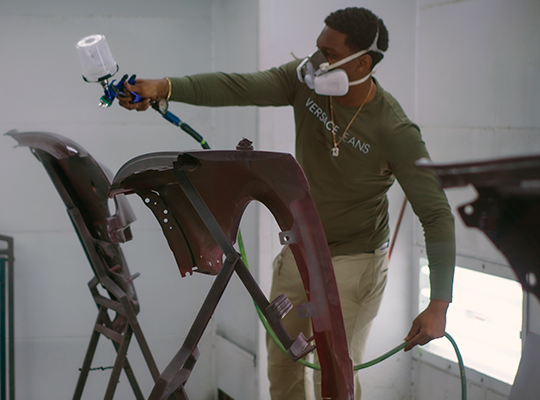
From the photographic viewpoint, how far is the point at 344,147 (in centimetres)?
195

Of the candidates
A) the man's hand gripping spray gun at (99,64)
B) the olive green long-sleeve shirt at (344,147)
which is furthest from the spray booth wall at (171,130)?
the man's hand gripping spray gun at (99,64)

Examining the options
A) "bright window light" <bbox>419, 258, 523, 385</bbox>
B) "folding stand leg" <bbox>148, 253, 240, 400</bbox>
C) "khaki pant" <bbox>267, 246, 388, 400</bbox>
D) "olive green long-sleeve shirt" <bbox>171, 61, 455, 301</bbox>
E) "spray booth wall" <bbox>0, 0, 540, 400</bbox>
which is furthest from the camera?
"spray booth wall" <bbox>0, 0, 540, 400</bbox>

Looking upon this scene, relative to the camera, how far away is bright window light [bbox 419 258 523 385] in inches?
93.0

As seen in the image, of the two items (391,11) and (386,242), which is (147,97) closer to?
(386,242)

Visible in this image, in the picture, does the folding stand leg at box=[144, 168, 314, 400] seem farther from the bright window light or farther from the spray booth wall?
the bright window light

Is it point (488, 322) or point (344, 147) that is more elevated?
point (344, 147)

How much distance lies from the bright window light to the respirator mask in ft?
3.94

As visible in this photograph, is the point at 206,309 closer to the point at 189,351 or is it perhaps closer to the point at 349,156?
the point at 189,351

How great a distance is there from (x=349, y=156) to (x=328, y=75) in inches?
12.0

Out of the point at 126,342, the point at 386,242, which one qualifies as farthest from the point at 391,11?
the point at 126,342

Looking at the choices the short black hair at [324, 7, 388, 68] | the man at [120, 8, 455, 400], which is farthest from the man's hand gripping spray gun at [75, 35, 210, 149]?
the short black hair at [324, 7, 388, 68]

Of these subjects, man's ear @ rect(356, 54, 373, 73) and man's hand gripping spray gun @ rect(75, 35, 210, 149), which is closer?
man's hand gripping spray gun @ rect(75, 35, 210, 149)

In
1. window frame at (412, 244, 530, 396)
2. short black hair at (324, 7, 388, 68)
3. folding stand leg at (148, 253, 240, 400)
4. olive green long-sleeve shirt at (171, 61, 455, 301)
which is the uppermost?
short black hair at (324, 7, 388, 68)

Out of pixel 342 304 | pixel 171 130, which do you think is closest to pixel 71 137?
pixel 171 130
